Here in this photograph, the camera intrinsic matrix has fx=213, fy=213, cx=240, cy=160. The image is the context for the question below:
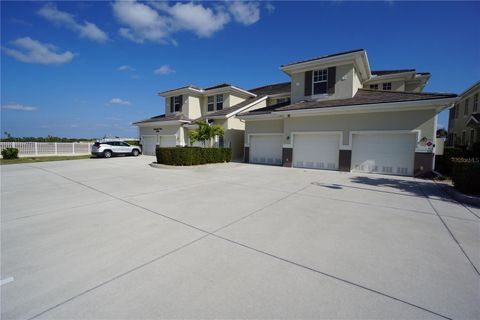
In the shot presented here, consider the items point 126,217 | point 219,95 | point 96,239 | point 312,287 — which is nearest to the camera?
point 312,287

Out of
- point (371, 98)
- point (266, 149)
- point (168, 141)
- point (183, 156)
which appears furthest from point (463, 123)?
point (168, 141)

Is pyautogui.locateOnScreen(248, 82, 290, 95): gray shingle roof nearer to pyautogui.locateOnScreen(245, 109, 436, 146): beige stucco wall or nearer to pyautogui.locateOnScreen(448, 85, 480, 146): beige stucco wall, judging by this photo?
pyautogui.locateOnScreen(245, 109, 436, 146): beige stucco wall

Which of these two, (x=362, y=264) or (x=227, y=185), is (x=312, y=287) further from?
(x=227, y=185)

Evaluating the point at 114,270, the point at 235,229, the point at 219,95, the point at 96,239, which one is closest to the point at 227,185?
Answer: the point at 235,229

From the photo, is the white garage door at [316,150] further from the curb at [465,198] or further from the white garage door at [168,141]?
the white garage door at [168,141]

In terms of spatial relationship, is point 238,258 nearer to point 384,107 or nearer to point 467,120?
point 384,107

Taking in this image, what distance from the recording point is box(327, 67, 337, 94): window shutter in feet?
41.3

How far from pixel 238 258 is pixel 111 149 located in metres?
20.9

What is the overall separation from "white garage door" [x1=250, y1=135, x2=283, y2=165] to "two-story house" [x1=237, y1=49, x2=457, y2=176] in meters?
→ 0.07

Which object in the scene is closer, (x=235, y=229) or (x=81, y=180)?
(x=235, y=229)

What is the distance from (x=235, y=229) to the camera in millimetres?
4016

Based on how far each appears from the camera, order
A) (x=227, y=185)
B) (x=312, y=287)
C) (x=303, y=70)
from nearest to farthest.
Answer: (x=312, y=287) → (x=227, y=185) → (x=303, y=70)

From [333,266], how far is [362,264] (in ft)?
1.38

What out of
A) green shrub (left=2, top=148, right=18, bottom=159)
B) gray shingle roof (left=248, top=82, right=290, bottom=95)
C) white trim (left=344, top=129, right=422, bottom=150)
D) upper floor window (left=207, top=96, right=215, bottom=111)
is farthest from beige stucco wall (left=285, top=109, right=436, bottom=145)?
green shrub (left=2, top=148, right=18, bottom=159)
